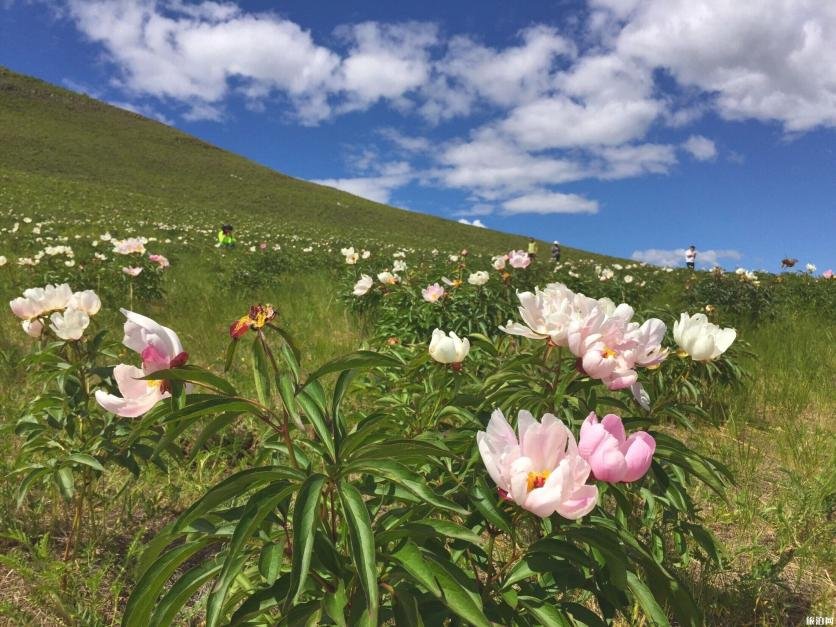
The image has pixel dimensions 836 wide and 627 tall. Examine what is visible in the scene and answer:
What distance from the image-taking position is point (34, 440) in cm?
210

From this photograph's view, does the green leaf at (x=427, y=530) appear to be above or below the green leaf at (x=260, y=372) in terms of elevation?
below

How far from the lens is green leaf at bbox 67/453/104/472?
1.92 meters

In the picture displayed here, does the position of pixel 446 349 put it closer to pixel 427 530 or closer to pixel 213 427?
pixel 427 530

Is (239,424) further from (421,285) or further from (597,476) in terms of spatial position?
(597,476)

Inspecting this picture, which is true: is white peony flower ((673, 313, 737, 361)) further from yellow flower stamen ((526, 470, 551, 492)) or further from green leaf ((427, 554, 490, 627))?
green leaf ((427, 554, 490, 627))

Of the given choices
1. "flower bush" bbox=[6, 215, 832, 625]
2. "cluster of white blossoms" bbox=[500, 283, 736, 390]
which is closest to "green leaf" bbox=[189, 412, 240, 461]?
"flower bush" bbox=[6, 215, 832, 625]

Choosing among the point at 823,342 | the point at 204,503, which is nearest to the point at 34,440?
the point at 204,503

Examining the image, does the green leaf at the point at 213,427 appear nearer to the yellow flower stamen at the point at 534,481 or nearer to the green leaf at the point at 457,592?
the green leaf at the point at 457,592

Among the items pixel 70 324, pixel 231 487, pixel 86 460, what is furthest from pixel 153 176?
pixel 231 487

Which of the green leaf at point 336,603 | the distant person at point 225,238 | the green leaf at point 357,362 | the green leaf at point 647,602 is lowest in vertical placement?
the green leaf at point 336,603

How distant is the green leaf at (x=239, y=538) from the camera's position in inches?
39.8

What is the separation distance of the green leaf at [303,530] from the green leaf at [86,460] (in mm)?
1240

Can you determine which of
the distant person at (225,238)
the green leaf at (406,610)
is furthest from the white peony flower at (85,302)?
the distant person at (225,238)

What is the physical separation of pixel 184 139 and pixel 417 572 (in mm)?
64890
